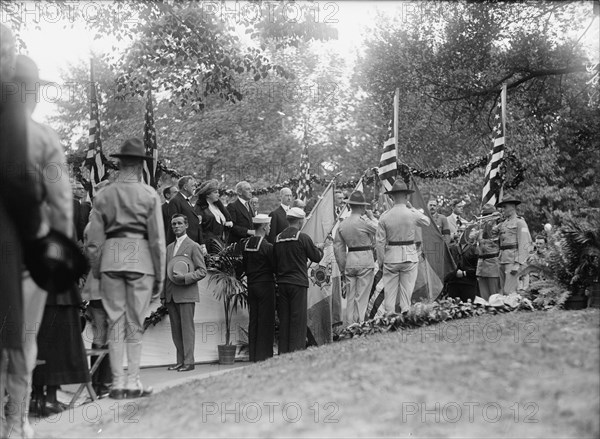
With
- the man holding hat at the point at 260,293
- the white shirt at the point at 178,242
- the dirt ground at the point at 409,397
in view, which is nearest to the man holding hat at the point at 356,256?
the man holding hat at the point at 260,293

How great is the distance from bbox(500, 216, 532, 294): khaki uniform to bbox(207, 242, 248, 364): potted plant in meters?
5.36

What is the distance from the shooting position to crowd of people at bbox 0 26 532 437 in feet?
24.3

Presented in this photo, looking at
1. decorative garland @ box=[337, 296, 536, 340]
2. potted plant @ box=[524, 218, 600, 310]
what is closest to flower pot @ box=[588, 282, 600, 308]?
potted plant @ box=[524, 218, 600, 310]

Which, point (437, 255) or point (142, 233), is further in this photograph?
point (437, 255)

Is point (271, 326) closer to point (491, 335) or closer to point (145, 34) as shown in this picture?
point (491, 335)

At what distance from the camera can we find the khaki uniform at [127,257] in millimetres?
9242

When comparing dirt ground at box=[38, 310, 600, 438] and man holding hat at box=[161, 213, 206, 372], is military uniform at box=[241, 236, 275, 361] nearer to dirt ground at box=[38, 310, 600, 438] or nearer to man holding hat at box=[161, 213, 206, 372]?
man holding hat at box=[161, 213, 206, 372]

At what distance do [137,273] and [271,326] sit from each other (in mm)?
5630

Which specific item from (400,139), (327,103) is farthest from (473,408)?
(327,103)

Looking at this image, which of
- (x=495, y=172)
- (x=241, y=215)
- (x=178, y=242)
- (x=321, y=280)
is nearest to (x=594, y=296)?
(x=321, y=280)

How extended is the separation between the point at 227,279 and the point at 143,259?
20.0 ft

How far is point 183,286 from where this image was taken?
45.3ft

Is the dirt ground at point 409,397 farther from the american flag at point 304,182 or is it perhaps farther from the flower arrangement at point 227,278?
the american flag at point 304,182

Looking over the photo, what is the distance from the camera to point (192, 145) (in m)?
46.6
